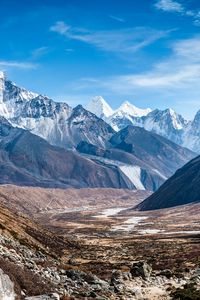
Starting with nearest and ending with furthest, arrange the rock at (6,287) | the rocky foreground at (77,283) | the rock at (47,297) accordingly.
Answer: the rock at (6,287) → the rock at (47,297) → the rocky foreground at (77,283)

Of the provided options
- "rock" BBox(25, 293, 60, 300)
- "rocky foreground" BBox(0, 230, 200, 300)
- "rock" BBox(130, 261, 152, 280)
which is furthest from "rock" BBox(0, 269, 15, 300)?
"rock" BBox(130, 261, 152, 280)

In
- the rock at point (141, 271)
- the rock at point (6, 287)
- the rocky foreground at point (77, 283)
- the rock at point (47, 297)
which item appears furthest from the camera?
the rock at point (141, 271)

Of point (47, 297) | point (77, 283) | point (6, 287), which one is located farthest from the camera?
point (77, 283)

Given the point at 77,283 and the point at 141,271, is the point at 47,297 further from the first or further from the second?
the point at 141,271

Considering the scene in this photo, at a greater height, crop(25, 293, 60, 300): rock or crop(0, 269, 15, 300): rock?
crop(0, 269, 15, 300): rock

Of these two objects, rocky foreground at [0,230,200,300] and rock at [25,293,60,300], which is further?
rocky foreground at [0,230,200,300]

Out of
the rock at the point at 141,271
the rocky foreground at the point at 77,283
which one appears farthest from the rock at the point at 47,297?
the rock at the point at 141,271

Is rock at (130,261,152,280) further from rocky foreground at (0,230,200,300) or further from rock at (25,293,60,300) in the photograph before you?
rock at (25,293,60,300)

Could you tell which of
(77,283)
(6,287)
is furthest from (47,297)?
(77,283)

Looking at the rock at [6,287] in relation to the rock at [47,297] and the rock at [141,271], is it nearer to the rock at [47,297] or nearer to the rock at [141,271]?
the rock at [47,297]
